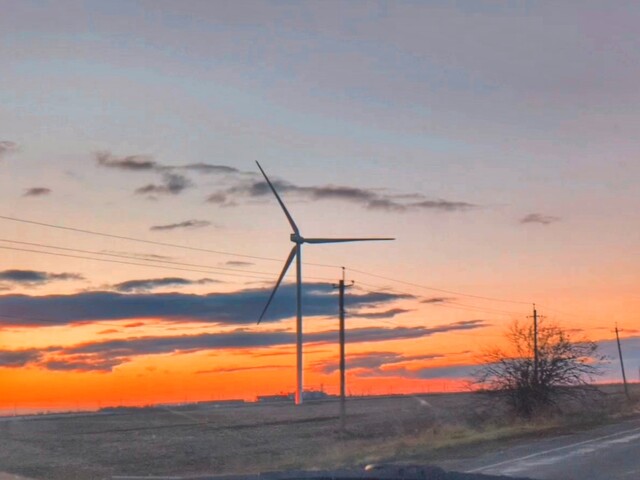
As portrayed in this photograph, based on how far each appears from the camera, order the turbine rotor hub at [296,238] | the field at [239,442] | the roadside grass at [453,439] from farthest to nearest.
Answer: the turbine rotor hub at [296,238], the field at [239,442], the roadside grass at [453,439]

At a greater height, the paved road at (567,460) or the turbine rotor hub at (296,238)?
the turbine rotor hub at (296,238)

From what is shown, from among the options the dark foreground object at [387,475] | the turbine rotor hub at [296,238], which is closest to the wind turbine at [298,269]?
the turbine rotor hub at [296,238]

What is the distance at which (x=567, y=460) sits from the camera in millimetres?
23328

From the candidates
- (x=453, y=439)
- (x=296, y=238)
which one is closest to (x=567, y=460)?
(x=453, y=439)

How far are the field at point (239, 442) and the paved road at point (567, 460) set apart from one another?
1.75 m

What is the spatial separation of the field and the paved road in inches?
68.8

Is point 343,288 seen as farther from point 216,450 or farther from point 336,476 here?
point 336,476

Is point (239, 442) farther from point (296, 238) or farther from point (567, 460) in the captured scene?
point (567, 460)

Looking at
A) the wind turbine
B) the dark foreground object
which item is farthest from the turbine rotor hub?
the dark foreground object

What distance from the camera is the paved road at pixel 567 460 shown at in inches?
785

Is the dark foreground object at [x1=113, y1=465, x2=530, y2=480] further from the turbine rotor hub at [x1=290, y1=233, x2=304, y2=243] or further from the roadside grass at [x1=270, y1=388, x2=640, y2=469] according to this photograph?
the turbine rotor hub at [x1=290, y1=233, x2=304, y2=243]

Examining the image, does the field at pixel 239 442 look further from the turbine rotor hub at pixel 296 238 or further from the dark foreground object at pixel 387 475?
the dark foreground object at pixel 387 475

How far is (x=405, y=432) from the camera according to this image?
45.4m

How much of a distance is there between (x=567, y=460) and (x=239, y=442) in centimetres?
2032
